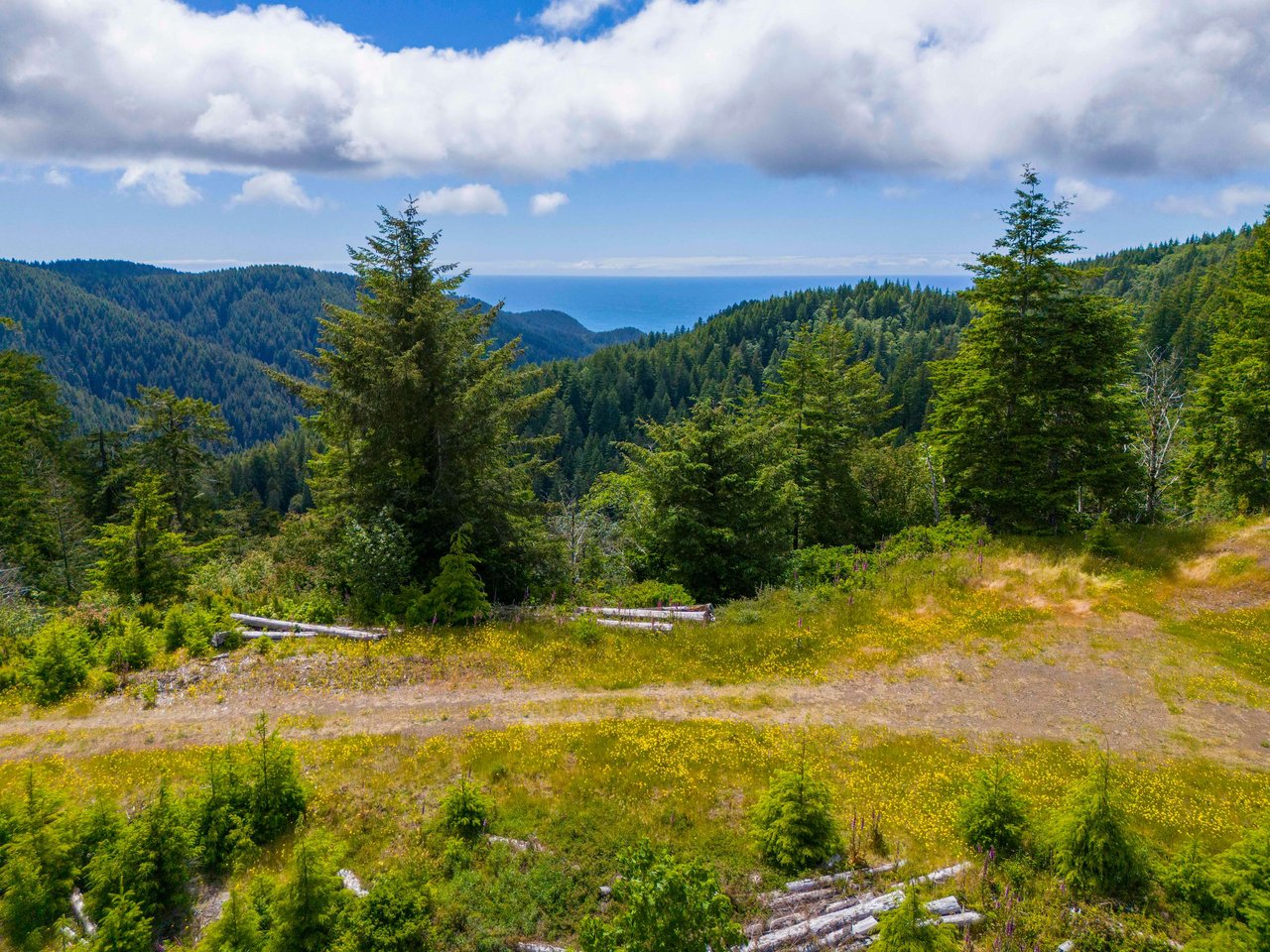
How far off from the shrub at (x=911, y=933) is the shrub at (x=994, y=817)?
10.9 feet

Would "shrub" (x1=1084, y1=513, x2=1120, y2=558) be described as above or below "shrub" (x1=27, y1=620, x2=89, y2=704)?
above

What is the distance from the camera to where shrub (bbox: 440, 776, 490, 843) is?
10180 millimetres

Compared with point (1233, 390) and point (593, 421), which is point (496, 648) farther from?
point (593, 421)

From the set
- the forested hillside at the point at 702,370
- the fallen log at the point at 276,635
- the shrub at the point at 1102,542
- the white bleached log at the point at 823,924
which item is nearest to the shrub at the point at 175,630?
the fallen log at the point at 276,635

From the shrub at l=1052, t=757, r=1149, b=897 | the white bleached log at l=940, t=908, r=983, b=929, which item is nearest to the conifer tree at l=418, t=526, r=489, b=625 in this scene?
the white bleached log at l=940, t=908, r=983, b=929

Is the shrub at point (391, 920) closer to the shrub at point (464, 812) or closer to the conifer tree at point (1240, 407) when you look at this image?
the shrub at point (464, 812)

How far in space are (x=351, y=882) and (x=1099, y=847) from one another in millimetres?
10522

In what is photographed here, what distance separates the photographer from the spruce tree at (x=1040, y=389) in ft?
71.9

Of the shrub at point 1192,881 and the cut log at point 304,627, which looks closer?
the shrub at point 1192,881

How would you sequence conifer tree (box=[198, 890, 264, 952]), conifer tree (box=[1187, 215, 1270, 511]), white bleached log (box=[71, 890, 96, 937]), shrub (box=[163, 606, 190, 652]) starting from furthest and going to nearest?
conifer tree (box=[1187, 215, 1270, 511])
shrub (box=[163, 606, 190, 652])
white bleached log (box=[71, 890, 96, 937])
conifer tree (box=[198, 890, 264, 952])

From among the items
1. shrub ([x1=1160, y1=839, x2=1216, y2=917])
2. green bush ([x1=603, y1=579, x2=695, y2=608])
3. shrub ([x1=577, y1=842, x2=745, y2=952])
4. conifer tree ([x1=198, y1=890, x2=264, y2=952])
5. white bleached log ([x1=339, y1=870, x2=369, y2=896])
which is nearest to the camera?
shrub ([x1=577, y1=842, x2=745, y2=952])

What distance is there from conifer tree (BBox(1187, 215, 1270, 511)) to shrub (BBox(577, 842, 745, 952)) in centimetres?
2767

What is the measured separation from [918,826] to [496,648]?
32.4ft

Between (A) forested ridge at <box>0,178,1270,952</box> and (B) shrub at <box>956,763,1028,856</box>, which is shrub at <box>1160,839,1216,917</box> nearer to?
(A) forested ridge at <box>0,178,1270,952</box>
